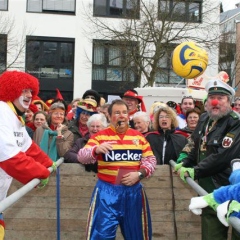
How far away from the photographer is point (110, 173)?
4332 millimetres

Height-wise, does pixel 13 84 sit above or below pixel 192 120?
above

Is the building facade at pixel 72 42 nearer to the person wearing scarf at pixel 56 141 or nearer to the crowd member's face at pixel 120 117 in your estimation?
the person wearing scarf at pixel 56 141

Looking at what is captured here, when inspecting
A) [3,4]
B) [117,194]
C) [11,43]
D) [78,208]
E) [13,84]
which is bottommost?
[78,208]

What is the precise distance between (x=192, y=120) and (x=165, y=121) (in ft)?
3.02

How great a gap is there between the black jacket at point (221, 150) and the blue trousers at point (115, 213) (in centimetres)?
69

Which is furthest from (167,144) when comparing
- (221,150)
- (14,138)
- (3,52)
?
(3,52)

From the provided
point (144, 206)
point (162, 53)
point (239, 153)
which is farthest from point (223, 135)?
A: point (162, 53)

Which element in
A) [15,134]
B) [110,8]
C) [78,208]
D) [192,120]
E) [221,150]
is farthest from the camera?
[110,8]

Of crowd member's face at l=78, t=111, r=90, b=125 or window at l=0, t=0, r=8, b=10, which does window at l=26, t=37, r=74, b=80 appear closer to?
window at l=0, t=0, r=8, b=10

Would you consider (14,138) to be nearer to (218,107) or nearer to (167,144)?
(218,107)

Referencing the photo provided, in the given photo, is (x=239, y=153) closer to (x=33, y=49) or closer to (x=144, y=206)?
(x=144, y=206)

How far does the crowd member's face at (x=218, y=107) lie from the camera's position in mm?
4215

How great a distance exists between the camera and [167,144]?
5.57m

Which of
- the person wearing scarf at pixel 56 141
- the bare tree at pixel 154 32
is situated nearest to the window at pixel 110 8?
the bare tree at pixel 154 32
